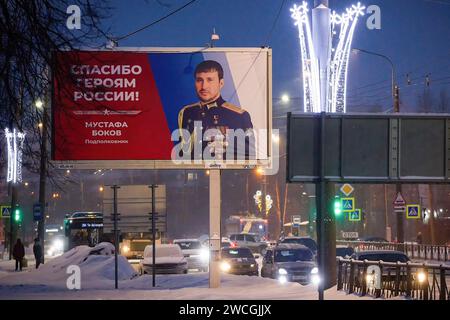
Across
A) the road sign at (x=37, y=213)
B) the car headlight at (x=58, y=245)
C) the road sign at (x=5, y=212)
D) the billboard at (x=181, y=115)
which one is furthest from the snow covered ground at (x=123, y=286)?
the car headlight at (x=58, y=245)

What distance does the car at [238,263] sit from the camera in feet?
114

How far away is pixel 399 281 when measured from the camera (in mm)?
19625

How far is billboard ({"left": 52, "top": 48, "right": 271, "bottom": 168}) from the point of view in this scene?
2584 cm

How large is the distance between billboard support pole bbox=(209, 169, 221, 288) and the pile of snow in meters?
3.62

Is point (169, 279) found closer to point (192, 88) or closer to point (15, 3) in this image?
point (192, 88)

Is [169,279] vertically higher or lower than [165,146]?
lower

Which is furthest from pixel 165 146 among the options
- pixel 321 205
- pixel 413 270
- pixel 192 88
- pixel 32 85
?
pixel 321 205

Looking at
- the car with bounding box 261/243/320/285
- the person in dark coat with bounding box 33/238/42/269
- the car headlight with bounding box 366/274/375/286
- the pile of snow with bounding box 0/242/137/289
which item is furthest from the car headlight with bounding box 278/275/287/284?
the person in dark coat with bounding box 33/238/42/269

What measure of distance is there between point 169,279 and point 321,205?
18.0 metres

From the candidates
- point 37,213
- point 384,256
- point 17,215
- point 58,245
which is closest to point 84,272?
point 384,256

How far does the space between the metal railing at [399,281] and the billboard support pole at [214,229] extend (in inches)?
202

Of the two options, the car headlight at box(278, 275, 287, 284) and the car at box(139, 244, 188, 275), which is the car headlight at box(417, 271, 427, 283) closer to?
the car headlight at box(278, 275, 287, 284)

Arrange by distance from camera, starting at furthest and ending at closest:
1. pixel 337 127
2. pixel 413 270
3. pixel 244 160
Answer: pixel 244 160, pixel 413 270, pixel 337 127

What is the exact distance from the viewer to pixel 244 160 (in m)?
26.0
